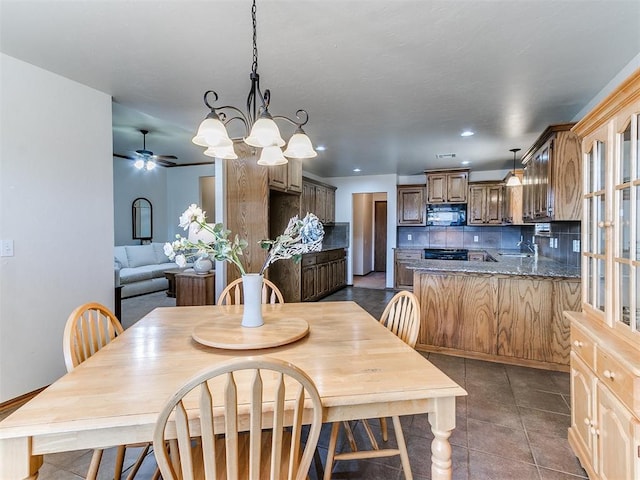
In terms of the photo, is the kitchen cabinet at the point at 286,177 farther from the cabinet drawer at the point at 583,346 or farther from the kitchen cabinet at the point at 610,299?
the cabinet drawer at the point at 583,346

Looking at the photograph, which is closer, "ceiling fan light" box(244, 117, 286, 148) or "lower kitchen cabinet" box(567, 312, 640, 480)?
"lower kitchen cabinet" box(567, 312, 640, 480)

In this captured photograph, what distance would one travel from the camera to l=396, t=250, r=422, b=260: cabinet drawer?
6.52m

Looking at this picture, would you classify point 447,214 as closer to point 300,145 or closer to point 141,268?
point 300,145

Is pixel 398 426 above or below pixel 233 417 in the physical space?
below

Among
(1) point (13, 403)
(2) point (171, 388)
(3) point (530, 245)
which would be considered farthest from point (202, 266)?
(3) point (530, 245)

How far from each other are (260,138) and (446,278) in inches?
102

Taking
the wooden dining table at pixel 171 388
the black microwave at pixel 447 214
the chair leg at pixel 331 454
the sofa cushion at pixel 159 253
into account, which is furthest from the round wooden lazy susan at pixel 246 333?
the sofa cushion at pixel 159 253

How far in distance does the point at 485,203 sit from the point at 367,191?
7.80 feet

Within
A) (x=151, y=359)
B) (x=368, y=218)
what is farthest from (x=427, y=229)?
(x=151, y=359)

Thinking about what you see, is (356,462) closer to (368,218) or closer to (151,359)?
(151,359)

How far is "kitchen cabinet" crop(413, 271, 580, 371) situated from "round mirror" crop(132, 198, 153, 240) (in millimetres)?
6216

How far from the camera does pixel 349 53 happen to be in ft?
7.11

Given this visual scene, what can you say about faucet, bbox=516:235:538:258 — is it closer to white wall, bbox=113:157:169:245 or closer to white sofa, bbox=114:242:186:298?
white sofa, bbox=114:242:186:298

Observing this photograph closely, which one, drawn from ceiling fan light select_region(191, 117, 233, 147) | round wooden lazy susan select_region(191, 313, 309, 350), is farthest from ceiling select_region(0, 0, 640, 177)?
round wooden lazy susan select_region(191, 313, 309, 350)
